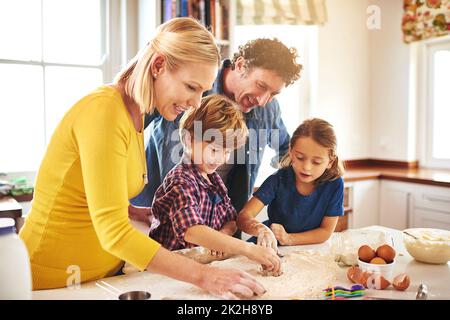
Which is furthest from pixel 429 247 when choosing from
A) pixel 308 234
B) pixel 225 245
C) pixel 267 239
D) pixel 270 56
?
pixel 270 56

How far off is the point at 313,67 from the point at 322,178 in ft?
1.39

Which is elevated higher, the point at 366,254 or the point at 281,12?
the point at 281,12

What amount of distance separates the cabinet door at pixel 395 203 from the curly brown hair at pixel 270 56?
0.90 m

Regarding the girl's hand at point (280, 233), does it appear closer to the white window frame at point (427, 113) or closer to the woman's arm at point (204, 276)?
the woman's arm at point (204, 276)

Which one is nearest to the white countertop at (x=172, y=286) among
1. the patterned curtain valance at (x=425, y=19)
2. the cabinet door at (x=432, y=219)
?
the cabinet door at (x=432, y=219)

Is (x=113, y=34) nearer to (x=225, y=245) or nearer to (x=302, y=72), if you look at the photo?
(x=302, y=72)

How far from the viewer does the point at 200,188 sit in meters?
1.01

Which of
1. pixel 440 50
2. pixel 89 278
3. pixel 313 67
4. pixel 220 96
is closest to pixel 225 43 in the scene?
pixel 220 96

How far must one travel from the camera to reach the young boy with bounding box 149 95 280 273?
3.21 ft

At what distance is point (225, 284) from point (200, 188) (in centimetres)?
26

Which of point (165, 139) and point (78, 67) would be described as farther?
point (78, 67)

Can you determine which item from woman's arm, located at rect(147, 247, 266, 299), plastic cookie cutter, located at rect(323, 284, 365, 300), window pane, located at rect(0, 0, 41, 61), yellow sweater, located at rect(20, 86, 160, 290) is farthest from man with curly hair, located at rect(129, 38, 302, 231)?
window pane, located at rect(0, 0, 41, 61)

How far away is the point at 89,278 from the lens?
91 cm
